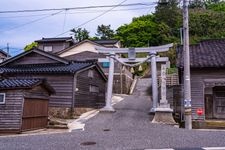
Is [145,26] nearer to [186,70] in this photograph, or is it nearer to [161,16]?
[161,16]

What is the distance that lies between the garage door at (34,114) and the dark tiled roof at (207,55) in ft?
30.6

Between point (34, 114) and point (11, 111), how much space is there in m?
1.40

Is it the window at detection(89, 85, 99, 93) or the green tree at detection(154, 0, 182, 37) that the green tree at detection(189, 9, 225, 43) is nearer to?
the green tree at detection(154, 0, 182, 37)

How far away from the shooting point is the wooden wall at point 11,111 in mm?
15336

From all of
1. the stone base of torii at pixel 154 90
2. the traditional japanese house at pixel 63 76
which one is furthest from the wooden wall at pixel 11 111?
the stone base of torii at pixel 154 90

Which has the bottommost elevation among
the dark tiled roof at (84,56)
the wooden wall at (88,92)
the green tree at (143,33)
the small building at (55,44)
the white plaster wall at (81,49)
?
the wooden wall at (88,92)

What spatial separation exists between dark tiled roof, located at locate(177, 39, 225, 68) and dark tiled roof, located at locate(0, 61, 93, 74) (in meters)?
7.95

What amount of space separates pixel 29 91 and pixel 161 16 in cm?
4431

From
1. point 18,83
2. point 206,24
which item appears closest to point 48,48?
point 206,24

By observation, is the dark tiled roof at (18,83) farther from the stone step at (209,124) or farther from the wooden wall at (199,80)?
the stone step at (209,124)

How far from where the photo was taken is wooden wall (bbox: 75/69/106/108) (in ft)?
75.9

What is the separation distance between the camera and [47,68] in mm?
23344

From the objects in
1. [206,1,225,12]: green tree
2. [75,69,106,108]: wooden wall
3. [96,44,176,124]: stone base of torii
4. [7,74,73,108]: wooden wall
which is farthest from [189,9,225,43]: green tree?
[7,74,73,108]: wooden wall

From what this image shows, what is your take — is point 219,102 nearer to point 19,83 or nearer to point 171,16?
point 19,83
